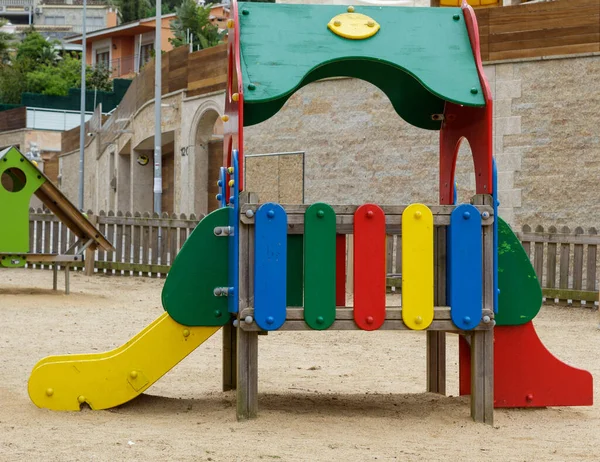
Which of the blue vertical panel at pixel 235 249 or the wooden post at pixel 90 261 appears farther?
the wooden post at pixel 90 261

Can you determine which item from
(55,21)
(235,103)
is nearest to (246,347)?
(235,103)

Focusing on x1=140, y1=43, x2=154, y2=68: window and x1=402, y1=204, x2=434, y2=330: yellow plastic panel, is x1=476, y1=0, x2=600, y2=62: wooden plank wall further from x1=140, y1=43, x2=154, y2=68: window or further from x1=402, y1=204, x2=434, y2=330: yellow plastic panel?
x1=140, y1=43, x2=154, y2=68: window

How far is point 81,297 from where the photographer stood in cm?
1310

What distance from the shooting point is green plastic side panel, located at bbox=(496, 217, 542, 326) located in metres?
5.85

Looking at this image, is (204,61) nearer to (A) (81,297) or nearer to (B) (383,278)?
(A) (81,297)

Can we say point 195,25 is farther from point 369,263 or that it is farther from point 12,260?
point 369,263

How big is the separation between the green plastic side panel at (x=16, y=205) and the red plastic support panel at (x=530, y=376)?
26.5 feet

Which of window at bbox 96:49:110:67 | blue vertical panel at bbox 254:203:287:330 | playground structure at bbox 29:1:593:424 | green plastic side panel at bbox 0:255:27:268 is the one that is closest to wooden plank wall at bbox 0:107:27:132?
window at bbox 96:49:110:67

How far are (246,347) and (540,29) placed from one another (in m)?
12.1

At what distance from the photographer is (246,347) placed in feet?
17.6

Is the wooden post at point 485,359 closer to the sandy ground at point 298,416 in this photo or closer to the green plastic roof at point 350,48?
the sandy ground at point 298,416

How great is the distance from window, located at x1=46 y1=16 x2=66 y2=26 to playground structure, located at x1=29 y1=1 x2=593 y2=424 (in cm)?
9766

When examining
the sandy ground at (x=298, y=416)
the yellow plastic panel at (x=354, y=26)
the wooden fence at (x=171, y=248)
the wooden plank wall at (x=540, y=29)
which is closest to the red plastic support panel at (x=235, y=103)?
the yellow plastic panel at (x=354, y=26)

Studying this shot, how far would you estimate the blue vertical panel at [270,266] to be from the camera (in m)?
5.27
